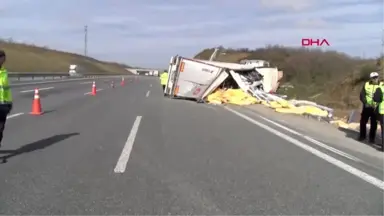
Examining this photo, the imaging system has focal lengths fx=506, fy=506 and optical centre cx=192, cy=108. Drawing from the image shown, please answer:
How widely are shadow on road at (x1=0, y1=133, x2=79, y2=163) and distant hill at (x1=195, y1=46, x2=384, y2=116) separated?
18.4 metres

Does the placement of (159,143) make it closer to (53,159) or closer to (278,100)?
(53,159)

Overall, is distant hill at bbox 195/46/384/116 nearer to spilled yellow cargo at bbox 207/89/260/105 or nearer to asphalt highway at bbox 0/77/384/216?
spilled yellow cargo at bbox 207/89/260/105

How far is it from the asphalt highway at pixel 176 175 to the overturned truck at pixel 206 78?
1331cm

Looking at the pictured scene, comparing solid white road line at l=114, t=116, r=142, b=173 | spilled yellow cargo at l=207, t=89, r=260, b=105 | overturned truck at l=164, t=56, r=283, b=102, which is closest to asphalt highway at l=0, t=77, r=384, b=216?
solid white road line at l=114, t=116, r=142, b=173

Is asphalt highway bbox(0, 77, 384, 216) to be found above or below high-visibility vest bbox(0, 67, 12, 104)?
below

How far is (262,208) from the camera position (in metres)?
5.75

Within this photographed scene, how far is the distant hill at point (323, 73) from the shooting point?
28.8 metres

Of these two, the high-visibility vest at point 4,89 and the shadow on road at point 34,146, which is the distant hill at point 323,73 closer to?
the shadow on road at point 34,146

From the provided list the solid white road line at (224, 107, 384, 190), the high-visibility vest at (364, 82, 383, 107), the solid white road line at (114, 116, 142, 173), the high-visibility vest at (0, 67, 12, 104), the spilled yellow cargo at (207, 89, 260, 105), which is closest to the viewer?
the solid white road line at (224, 107, 384, 190)

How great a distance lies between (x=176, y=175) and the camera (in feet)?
24.4

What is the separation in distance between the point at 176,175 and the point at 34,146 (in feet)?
12.9

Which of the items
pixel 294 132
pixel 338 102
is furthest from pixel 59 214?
pixel 338 102

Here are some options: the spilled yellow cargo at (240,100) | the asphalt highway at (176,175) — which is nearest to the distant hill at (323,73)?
the spilled yellow cargo at (240,100)

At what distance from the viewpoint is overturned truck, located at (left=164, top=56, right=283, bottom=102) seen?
86.3ft
